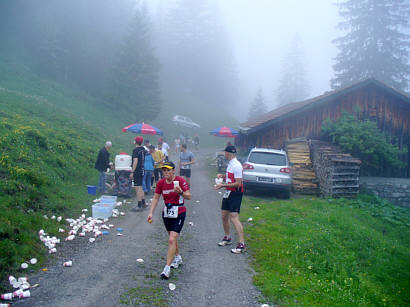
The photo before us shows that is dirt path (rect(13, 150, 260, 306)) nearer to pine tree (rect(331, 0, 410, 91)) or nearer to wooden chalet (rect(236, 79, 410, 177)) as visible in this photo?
wooden chalet (rect(236, 79, 410, 177))

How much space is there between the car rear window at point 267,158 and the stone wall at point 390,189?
6.17 m

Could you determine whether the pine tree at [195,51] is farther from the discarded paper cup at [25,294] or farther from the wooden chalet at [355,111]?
the discarded paper cup at [25,294]

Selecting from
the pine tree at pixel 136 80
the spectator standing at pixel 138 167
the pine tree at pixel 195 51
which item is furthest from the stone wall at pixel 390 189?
the pine tree at pixel 195 51

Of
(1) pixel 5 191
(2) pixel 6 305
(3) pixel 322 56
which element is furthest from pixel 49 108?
(3) pixel 322 56

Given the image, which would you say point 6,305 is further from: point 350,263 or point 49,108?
point 49,108

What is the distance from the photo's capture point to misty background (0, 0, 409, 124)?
34.3m

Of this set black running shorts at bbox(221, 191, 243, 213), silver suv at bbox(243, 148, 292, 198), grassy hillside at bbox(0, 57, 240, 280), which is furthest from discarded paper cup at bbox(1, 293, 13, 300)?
silver suv at bbox(243, 148, 292, 198)

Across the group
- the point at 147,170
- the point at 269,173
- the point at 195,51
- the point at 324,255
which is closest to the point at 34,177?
the point at 147,170

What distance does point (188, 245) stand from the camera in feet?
22.8

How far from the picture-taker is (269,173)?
482 inches

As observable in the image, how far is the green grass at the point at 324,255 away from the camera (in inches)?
206

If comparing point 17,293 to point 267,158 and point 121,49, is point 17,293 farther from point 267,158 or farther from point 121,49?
point 121,49

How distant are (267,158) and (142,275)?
8471 mm

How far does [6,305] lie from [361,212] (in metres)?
11.7
